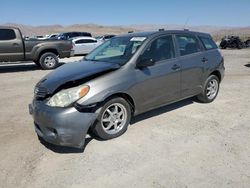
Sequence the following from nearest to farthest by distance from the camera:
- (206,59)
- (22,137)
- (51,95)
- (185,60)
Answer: (51,95), (22,137), (185,60), (206,59)

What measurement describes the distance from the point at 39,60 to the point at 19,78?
7.82 feet

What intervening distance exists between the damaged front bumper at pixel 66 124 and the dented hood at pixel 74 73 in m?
0.40

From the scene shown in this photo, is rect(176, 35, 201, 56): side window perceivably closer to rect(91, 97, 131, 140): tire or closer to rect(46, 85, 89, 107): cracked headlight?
rect(91, 97, 131, 140): tire

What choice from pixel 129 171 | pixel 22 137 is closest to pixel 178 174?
pixel 129 171

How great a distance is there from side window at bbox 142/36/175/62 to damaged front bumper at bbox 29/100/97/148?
1.63m

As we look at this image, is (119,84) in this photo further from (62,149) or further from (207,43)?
(207,43)

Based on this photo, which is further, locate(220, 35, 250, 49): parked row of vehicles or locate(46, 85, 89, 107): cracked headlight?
locate(220, 35, 250, 49): parked row of vehicles

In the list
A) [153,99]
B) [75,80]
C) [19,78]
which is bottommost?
[19,78]

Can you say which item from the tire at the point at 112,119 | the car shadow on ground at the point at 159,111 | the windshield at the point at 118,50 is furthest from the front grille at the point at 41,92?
the car shadow on ground at the point at 159,111

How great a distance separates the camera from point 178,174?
12.4ft

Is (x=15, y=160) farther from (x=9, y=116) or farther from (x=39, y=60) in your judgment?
(x=39, y=60)

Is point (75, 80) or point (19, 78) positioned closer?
point (75, 80)

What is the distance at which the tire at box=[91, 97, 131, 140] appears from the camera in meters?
4.67

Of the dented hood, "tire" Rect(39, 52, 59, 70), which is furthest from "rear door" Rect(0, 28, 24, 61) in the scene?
the dented hood
